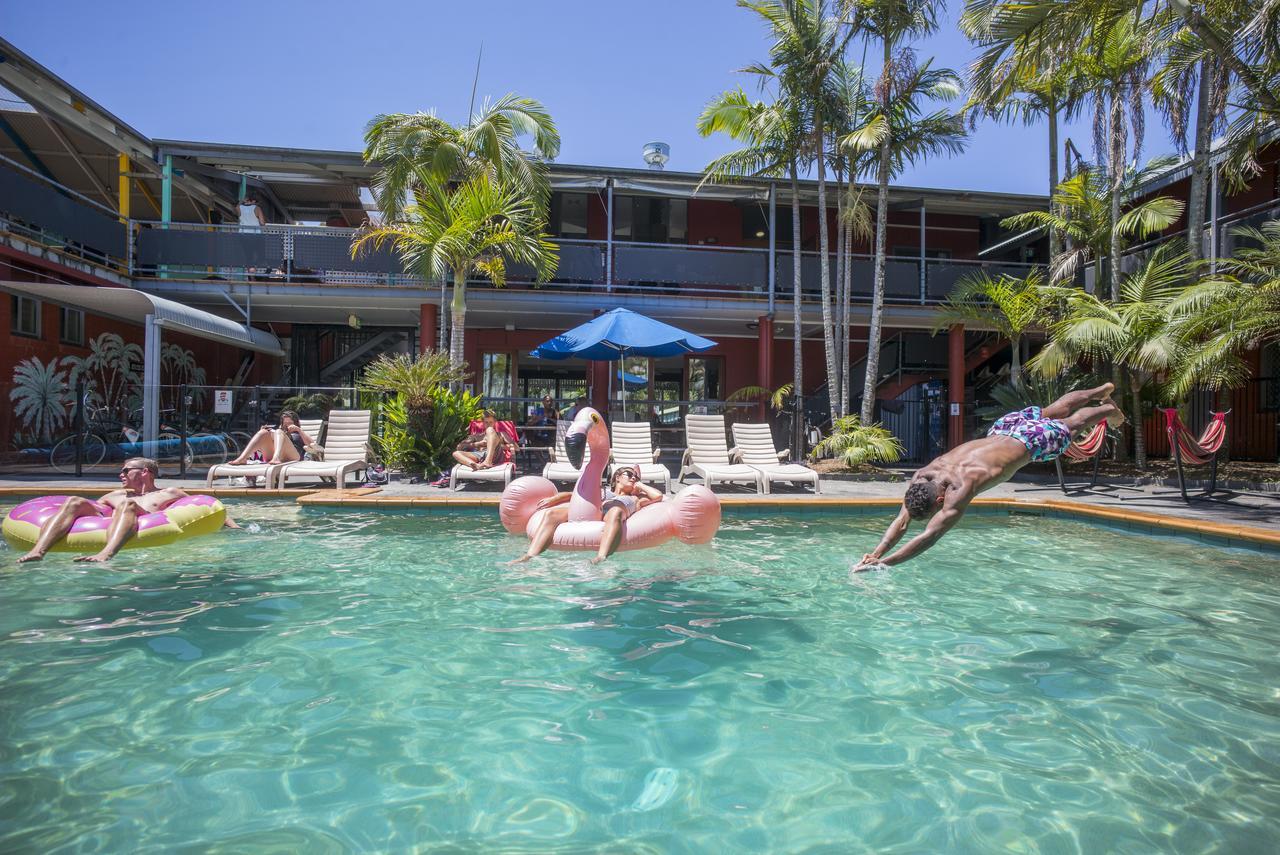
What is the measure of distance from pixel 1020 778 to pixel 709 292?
12.3 meters

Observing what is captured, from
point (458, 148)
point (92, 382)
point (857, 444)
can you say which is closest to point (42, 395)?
point (92, 382)

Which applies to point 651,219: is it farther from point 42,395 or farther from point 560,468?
point 42,395

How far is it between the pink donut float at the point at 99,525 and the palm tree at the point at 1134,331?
11274 mm

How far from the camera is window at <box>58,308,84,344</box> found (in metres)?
12.3

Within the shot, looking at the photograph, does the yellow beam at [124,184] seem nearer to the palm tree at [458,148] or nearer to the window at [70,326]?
the window at [70,326]

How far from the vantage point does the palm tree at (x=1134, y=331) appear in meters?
9.20

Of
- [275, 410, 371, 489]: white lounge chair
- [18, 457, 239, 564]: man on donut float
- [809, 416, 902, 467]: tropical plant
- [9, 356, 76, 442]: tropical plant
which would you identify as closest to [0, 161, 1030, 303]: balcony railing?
[9, 356, 76, 442]: tropical plant

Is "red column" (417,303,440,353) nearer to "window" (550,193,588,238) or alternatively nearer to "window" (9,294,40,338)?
"window" (550,193,588,238)

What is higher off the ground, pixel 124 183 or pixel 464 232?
pixel 124 183

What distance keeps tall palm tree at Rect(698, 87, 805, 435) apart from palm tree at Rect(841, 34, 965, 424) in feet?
3.58

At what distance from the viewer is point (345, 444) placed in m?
9.96

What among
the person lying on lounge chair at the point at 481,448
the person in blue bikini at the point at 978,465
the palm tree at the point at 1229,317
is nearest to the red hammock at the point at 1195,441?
the palm tree at the point at 1229,317

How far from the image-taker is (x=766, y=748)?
8.84 ft

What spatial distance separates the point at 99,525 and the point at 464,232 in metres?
6.71
